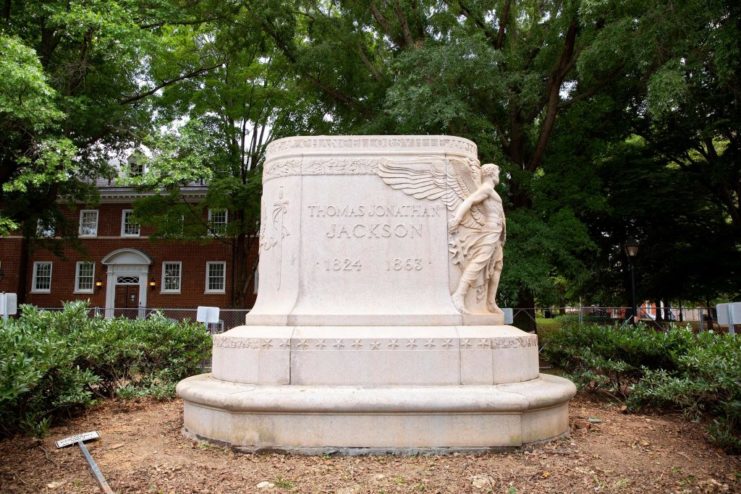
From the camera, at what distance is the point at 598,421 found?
299 inches

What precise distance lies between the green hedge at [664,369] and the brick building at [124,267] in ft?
87.6

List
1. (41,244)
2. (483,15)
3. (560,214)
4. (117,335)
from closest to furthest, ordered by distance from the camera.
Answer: (117,335) → (560,214) → (483,15) → (41,244)

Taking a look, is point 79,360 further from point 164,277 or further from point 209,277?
point 164,277

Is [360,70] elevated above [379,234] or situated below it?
above

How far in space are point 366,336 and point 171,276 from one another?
3122 centimetres

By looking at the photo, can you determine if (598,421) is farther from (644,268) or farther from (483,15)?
(644,268)

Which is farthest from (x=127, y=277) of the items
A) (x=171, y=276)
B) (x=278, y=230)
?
(x=278, y=230)

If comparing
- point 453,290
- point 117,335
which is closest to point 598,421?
point 453,290

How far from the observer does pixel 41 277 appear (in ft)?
119

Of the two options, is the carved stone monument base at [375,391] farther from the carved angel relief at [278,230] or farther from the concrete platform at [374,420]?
the carved angel relief at [278,230]

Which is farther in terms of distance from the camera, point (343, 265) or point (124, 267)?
point (124, 267)

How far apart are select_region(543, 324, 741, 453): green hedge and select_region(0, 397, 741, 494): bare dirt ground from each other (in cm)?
56

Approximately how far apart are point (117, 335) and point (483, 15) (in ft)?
55.2

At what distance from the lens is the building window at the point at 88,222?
3619cm
